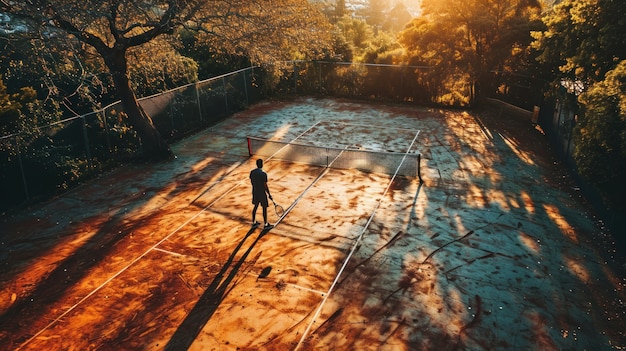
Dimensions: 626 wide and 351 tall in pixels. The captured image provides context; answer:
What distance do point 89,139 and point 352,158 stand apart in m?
10.4

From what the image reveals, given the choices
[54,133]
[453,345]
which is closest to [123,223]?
[54,133]

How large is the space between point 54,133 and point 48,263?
6.44 m

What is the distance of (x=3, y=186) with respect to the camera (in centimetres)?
1388

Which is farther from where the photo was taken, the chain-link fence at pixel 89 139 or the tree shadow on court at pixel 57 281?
the chain-link fence at pixel 89 139

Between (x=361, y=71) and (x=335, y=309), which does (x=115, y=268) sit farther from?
(x=361, y=71)

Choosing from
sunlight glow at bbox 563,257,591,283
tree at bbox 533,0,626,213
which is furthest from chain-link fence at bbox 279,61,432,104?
sunlight glow at bbox 563,257,591,283

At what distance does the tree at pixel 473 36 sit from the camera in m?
23.2

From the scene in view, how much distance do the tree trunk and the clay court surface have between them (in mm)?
918

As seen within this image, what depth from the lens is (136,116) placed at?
699 inches

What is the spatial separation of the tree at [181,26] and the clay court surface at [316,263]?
2905 millimetres

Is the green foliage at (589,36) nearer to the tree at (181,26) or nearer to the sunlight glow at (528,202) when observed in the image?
the sunlight glow at (528,202)

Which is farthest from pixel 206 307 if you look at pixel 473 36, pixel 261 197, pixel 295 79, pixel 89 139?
pixel 295 79

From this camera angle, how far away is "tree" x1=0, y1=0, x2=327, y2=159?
607 inches

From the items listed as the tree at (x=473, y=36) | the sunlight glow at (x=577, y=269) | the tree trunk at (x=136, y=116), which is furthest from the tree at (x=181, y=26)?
the sunlight glow at (x=577, y=269)
